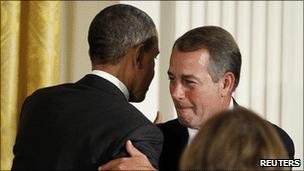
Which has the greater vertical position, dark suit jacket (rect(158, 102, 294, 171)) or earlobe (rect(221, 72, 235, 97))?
earlobe (rect(221, 72, 235, 97))

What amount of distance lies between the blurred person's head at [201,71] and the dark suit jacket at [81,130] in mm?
176

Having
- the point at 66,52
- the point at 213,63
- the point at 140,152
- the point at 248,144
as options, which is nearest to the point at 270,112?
the point at 66,52

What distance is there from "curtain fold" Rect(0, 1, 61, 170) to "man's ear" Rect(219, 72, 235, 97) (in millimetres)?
1179

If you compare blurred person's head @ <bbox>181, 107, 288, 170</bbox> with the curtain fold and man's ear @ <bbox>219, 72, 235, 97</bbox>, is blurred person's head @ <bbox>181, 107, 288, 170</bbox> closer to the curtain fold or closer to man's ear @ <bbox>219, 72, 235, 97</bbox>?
man's ear @ <bbox>219, 72, 235, 97</bbox>

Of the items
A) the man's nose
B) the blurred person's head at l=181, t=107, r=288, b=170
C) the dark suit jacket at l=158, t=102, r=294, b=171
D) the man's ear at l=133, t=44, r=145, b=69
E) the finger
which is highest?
the man's ear at l=133, t=44, r=145, b=69

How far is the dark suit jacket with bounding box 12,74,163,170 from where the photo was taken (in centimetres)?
180

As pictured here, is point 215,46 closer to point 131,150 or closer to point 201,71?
point 201,71

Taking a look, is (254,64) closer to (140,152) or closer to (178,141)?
(178,141)

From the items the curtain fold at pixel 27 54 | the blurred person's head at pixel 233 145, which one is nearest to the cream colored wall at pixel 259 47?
the curtain fold at pixel 27 54

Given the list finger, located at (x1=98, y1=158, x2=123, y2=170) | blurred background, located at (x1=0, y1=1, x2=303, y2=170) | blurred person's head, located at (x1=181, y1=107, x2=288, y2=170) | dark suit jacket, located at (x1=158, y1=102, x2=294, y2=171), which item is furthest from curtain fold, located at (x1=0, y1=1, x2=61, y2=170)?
blurred person's head, located at (x1=181, y1=107, x2=288, y2=170)

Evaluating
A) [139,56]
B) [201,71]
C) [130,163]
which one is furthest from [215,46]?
[130,163]

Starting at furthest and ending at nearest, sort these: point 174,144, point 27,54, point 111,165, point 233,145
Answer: point 27,54 → point 174,144 → point 111,165 → point 233,145

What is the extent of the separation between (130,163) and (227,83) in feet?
1.47

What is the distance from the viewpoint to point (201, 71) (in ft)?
6.61
